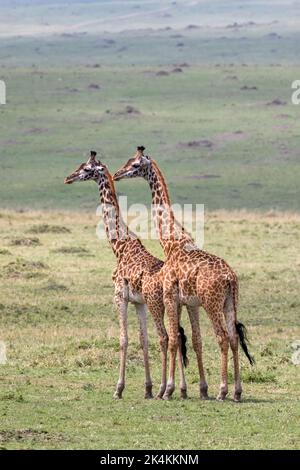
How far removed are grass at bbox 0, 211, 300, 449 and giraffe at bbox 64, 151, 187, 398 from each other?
33 cm

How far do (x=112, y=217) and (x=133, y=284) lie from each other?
0.89 m

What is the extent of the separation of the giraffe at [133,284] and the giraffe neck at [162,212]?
241 mm

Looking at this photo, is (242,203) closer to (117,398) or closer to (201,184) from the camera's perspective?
(201,184)

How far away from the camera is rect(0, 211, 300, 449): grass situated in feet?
33.0

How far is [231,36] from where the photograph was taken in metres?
95.1

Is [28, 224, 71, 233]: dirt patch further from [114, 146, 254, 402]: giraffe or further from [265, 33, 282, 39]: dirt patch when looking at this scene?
[265, 33, 282, 39]: dirt patch

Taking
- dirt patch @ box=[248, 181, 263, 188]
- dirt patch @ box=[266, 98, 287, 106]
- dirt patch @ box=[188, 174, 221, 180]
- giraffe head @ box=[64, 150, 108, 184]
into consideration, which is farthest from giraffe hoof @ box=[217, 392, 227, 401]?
dirt patch @ box=[266, 98, 287, 106]

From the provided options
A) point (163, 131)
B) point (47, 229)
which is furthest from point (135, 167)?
point (163, 131)

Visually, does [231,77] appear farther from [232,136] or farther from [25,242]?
[25,242]

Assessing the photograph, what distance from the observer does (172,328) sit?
11750 mm

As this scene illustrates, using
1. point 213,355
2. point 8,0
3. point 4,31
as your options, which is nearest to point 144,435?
point 213,355

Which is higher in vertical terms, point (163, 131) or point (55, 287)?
point (163, 131)

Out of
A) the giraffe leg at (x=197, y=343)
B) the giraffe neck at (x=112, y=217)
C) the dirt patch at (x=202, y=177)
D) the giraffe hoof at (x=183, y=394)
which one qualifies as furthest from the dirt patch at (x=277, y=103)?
the giraffe hoof at (x=183, y=394)

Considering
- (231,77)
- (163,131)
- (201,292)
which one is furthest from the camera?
(231,77)
